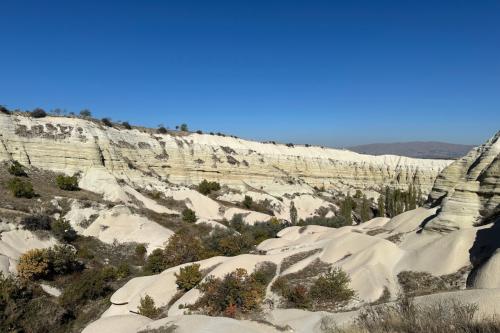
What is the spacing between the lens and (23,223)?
1076 inches

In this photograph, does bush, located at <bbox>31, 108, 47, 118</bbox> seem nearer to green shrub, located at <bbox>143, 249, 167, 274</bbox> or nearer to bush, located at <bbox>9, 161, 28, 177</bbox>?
bush, located at <bbox>9, 161, 28, 177</bbox>

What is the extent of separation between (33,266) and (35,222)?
26.2 feet

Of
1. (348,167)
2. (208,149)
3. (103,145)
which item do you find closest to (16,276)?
(103,145)

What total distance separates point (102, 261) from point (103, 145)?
2453 centimetres

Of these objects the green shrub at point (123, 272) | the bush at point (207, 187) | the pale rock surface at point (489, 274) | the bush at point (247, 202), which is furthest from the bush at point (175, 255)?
the bush at point (207, 187)

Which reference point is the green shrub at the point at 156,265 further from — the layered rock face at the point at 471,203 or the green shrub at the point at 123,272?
the layered rock face at the point at 471,203

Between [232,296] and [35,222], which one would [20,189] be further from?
[232,296]

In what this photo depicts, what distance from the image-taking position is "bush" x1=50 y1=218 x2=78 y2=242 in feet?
93.2

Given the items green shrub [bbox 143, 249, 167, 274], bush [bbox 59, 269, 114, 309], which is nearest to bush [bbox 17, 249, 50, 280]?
bush [bbox 59, 269, 114, 309]

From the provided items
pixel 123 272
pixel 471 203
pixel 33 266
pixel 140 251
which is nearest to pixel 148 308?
pixel 123 272

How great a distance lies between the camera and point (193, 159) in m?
58.3

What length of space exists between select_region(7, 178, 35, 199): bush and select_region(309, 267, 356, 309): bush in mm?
29278

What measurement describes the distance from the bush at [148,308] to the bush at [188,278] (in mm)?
1755

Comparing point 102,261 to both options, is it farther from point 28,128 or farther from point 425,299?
point 28,128
